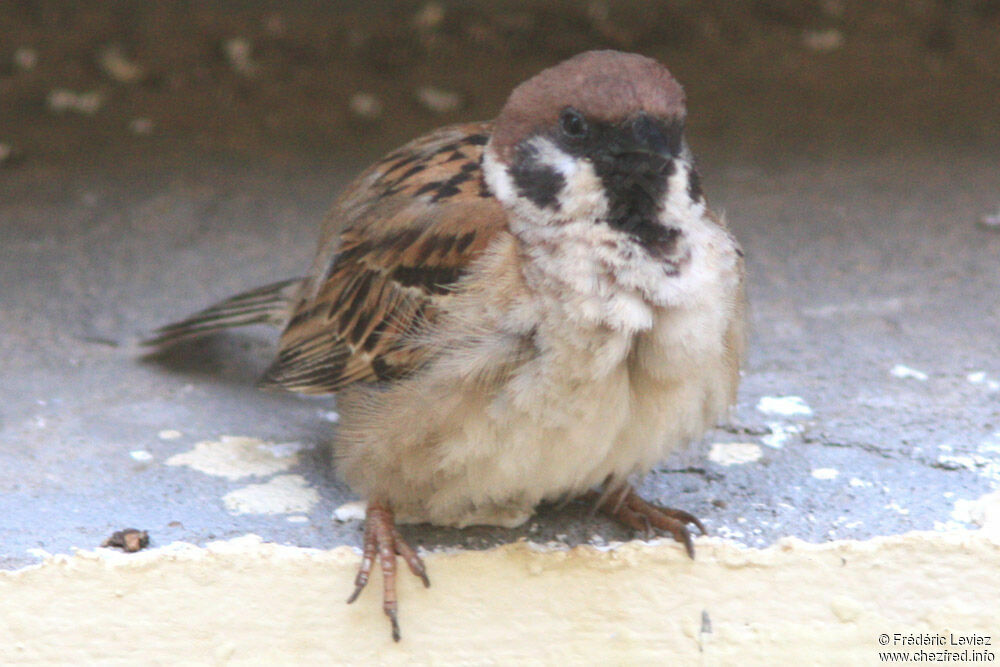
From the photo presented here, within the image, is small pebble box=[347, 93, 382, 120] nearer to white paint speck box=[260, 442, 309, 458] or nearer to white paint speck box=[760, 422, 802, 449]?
white paint speck box=[260, 442, 309, 458]

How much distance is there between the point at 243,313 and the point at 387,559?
0.90 meters

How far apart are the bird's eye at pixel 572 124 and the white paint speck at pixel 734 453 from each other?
0.78 meters

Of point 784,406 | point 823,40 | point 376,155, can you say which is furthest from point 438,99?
point 784,406

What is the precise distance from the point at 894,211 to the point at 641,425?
1.69m

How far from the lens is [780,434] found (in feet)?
8.37

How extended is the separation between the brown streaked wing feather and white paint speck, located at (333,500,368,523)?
23cm

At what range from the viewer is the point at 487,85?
4066 millimetres

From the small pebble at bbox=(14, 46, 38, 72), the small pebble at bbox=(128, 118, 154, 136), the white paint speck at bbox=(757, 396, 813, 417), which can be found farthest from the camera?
the small pebble at bbox=(14, 46, 38, 72)

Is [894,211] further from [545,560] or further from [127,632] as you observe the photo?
[127,632]

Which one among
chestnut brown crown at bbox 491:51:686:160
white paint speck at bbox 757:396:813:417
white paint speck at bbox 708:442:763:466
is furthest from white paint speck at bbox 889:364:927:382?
chestnut brown crown at bbox 491:51:686:160

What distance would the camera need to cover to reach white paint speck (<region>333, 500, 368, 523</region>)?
231 cm

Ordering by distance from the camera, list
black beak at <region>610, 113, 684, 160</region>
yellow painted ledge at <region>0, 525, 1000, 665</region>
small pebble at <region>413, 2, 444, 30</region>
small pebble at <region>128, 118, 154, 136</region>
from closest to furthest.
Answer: black beak at <region>610, 113, 684, 160</region> → yellow painted ledge at <region>0, 525, 1000, 665</region> → small pebble at <region>128, 118, 154, 136</region> → small pebble at <region>413, 2, 444, 30</region>

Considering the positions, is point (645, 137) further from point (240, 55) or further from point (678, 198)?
point (240, 55)

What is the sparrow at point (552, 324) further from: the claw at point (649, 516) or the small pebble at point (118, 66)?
the small pebble at point (118, 66)
